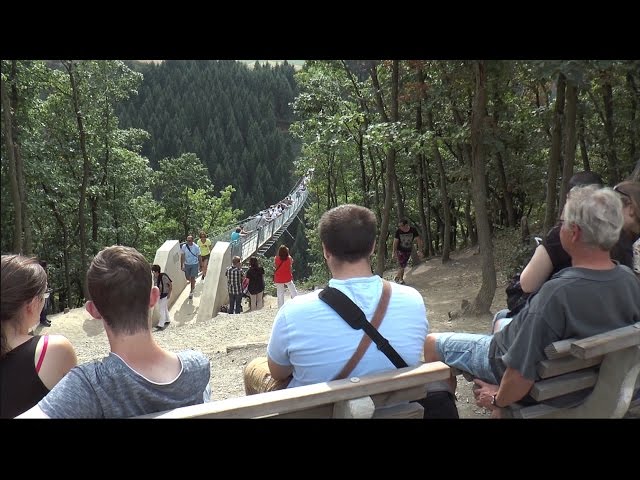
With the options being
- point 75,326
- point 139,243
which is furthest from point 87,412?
point 139,243

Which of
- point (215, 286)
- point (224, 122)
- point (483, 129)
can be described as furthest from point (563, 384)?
point (224, 122)

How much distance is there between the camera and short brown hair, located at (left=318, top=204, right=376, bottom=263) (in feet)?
7.13

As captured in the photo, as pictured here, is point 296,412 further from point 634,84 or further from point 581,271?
point 634,84

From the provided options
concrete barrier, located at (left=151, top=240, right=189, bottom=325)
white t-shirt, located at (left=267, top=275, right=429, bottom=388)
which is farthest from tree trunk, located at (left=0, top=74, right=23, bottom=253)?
white t-shirt, located at (left=267, top=275, right=429, bottom=388)

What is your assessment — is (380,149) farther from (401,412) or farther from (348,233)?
(401,412)

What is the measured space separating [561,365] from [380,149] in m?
15.8

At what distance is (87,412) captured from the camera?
162cm

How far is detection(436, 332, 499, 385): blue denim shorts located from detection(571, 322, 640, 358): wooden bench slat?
0.55 m

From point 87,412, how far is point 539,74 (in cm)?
381

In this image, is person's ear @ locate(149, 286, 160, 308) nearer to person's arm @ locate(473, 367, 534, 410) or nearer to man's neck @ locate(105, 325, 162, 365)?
man's neck @ locate(105, 325, 162, 365)

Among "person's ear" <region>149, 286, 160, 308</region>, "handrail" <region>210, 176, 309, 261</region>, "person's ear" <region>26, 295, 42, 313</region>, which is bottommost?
"handrail" <region>210, 176, 309, 261</region>

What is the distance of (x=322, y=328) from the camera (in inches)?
79.2

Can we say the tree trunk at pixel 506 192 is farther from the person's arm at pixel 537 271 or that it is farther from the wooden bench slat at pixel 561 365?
the wooden bench slat at pixel 561 365

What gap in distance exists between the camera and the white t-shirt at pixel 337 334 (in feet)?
6.55
